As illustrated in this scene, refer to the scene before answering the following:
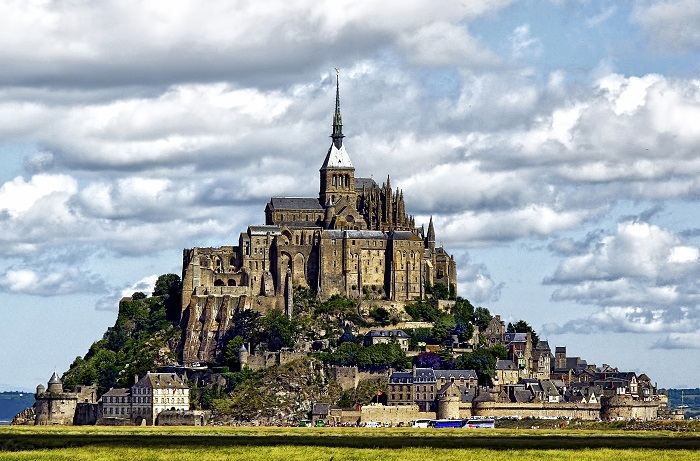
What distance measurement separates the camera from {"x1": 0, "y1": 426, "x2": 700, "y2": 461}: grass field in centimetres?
9050

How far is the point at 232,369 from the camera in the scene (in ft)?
508

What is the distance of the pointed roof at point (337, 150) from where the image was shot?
178125 mm

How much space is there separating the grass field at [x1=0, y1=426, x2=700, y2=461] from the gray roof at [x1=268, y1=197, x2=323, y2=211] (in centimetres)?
5061

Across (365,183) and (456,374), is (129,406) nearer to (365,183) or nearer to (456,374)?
(456,374)

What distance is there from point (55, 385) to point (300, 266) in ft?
101

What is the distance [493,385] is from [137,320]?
137 feet

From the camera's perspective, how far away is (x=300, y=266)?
167m

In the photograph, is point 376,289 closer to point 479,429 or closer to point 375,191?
point 375,191

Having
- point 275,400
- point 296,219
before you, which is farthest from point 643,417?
point 296,219

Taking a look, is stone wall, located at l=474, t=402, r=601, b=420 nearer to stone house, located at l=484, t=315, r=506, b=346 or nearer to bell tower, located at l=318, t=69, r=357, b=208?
stone house, located at l=484, t=315, r=506, b=346

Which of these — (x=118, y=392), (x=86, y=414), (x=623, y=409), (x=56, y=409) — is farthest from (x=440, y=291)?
(x=56, y=409)

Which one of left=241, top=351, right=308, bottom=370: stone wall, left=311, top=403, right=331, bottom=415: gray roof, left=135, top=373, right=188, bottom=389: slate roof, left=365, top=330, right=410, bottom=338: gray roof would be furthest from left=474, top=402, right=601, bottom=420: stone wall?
left=135, top=373, right=188, bottom=389: slate roof

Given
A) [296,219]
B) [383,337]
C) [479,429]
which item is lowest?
[479,429]

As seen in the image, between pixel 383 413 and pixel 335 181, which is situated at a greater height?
pixel 335 181
